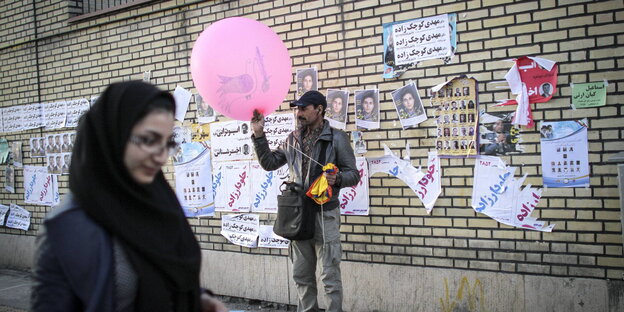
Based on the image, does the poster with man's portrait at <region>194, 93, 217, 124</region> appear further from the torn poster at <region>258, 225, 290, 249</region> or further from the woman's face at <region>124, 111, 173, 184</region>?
the woman's face at <region>124, 111, 173, 184</region>

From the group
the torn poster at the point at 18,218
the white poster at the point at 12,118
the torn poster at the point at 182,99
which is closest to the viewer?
the torn poster at the point at 182,99

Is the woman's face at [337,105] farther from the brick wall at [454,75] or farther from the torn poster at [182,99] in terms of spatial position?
the torn poster at [182,99]

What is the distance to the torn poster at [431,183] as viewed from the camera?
4.71 meters

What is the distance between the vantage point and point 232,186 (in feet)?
19.6

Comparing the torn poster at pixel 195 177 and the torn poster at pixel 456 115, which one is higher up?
the torn poster at pixel 456 115

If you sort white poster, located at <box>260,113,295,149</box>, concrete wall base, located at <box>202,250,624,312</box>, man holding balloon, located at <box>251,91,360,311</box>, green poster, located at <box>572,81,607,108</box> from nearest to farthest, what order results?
1. green poster, located at <box>572,81,607,108</box>
2. concrete wall base, located at <box>202,250,624,312</box>
3. man holding balloon, located at <box>251,91,360,311</box>
4. white poster, located at <box>260,113,295,149</box>

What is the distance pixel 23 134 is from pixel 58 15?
1.96 metres

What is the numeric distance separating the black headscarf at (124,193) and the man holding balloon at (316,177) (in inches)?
97.2

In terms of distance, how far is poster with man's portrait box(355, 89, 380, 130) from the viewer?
5027 mm

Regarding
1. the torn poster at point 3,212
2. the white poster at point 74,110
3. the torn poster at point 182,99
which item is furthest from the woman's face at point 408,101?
the torn poster at point 3,212

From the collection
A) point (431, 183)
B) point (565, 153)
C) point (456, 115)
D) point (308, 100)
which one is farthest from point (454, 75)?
point (308, 100)

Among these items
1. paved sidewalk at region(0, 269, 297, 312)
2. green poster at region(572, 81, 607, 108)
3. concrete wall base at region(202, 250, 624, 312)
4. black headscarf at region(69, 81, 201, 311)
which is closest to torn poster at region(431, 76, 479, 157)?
green poster at region(572, 81, 607, 108)

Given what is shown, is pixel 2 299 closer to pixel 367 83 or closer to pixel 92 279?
pixel 367 83

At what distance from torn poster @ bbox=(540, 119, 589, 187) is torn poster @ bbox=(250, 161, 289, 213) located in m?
2.58
